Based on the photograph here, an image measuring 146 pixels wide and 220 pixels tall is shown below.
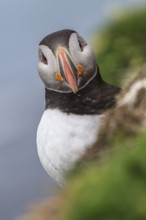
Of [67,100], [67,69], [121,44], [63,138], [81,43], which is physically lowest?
[63,138]

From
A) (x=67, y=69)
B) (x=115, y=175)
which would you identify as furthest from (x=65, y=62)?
(x=115, y=175)

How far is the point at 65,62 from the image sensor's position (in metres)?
6.84

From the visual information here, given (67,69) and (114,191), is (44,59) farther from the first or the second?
(114,191)

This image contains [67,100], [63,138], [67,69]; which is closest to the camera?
[67,69]

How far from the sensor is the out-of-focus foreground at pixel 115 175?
3926 mm

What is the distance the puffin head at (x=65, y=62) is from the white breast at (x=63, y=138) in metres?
0.27

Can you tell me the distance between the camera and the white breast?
22.2ft

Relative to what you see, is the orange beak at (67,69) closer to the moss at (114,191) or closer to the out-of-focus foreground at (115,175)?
the out-of-focus foreground at (115,175)

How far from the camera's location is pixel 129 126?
15.0 feet

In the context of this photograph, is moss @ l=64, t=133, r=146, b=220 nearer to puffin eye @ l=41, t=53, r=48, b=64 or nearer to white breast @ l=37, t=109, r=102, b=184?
white breast @ l=37, t=109, r=102, b=184

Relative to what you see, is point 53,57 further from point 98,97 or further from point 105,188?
point 105,188

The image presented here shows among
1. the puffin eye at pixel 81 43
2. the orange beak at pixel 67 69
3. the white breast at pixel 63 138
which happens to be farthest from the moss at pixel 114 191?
the puffin eye at pixel 81 43

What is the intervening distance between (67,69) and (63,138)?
1.96ft

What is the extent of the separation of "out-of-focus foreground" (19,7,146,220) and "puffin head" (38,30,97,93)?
1737 mm
